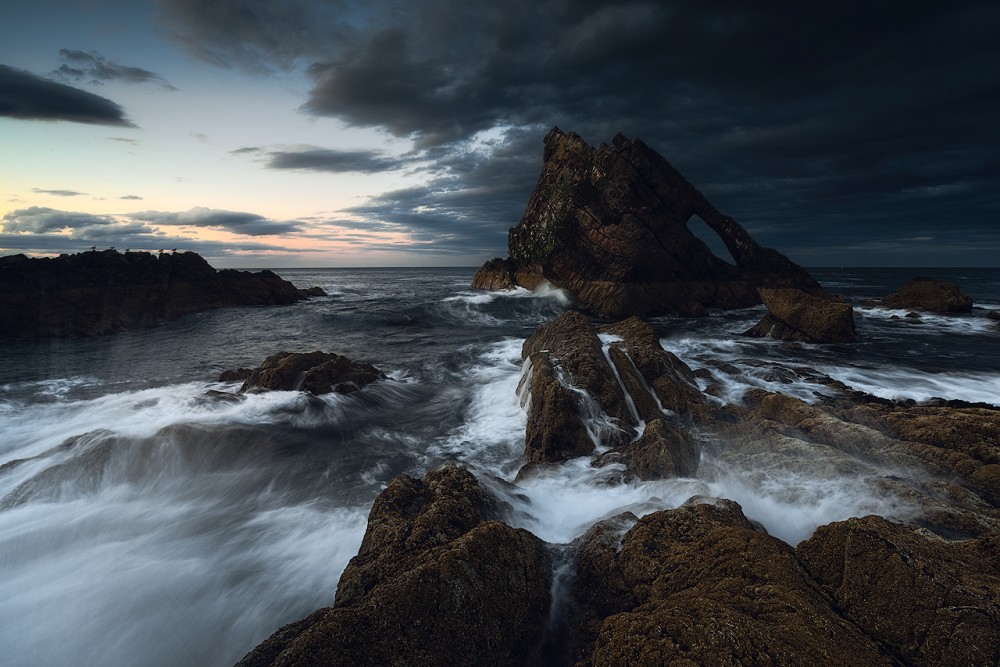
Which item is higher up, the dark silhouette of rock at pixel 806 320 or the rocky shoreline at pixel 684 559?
the dark silhouette of rock at pixel 806 320

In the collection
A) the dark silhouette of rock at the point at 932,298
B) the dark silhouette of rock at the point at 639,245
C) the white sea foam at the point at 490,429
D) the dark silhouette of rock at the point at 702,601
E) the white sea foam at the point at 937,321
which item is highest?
the dark silhouette of rock at the point at 639,245

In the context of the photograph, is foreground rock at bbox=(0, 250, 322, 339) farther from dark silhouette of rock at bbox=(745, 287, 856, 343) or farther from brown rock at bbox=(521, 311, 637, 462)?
dark silhouette of rock at bbox=(745, 287, 856, 343)

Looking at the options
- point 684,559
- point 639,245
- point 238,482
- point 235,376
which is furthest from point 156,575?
point 639,245

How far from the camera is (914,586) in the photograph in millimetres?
3047

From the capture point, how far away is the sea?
514 centimetres

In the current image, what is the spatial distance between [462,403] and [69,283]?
30.8m

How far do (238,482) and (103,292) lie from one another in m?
29.3

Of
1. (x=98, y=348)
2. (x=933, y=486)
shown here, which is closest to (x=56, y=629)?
(x=933, y=486)

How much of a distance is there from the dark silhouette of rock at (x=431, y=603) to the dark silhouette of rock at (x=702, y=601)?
54 centimetres

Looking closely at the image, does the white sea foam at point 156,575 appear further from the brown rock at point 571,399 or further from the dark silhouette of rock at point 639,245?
the dark silhouette of rock at point 639,245

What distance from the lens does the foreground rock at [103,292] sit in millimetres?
24859

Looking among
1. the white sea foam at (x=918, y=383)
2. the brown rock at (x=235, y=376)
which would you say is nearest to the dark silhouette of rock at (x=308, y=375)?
the brown rock at (x=235, y=376)

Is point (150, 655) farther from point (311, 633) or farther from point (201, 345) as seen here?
point (201, 345)

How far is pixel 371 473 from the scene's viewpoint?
348 inches
